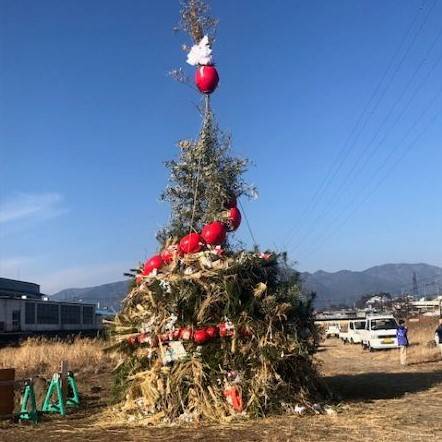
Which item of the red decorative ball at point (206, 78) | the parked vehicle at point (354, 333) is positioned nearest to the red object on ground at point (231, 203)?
the red decorative ball at point (206, 78)

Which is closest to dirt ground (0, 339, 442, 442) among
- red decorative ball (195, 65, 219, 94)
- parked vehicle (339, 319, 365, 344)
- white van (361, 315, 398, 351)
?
red decorative ball (195, 65, 219, 94)

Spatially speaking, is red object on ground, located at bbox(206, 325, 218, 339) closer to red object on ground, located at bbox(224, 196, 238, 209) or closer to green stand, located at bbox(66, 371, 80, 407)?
red object on ground, located at bbox(224, 196, 238, 209)

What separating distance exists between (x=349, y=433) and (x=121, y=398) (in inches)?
192

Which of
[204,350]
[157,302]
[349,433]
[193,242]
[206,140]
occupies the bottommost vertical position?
[349,433]

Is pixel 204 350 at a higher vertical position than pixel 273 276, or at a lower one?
lower

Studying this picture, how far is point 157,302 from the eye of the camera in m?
12.7

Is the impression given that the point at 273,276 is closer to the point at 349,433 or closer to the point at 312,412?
the point at 312,412

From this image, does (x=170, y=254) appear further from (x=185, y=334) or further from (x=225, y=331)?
(x=225, y=331)

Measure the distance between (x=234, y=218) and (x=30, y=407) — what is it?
222 inches

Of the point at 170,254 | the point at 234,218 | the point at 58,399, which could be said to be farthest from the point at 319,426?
the point at 58,399

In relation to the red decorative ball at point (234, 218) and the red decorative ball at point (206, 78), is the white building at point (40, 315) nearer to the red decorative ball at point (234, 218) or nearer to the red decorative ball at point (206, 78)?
the red decorative ball at point (234, 218)

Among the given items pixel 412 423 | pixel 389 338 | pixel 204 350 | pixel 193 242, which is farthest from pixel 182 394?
pixel 389 338

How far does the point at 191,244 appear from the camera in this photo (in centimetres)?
1333

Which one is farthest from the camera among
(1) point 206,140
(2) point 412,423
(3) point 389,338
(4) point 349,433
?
(3) point 389,338
